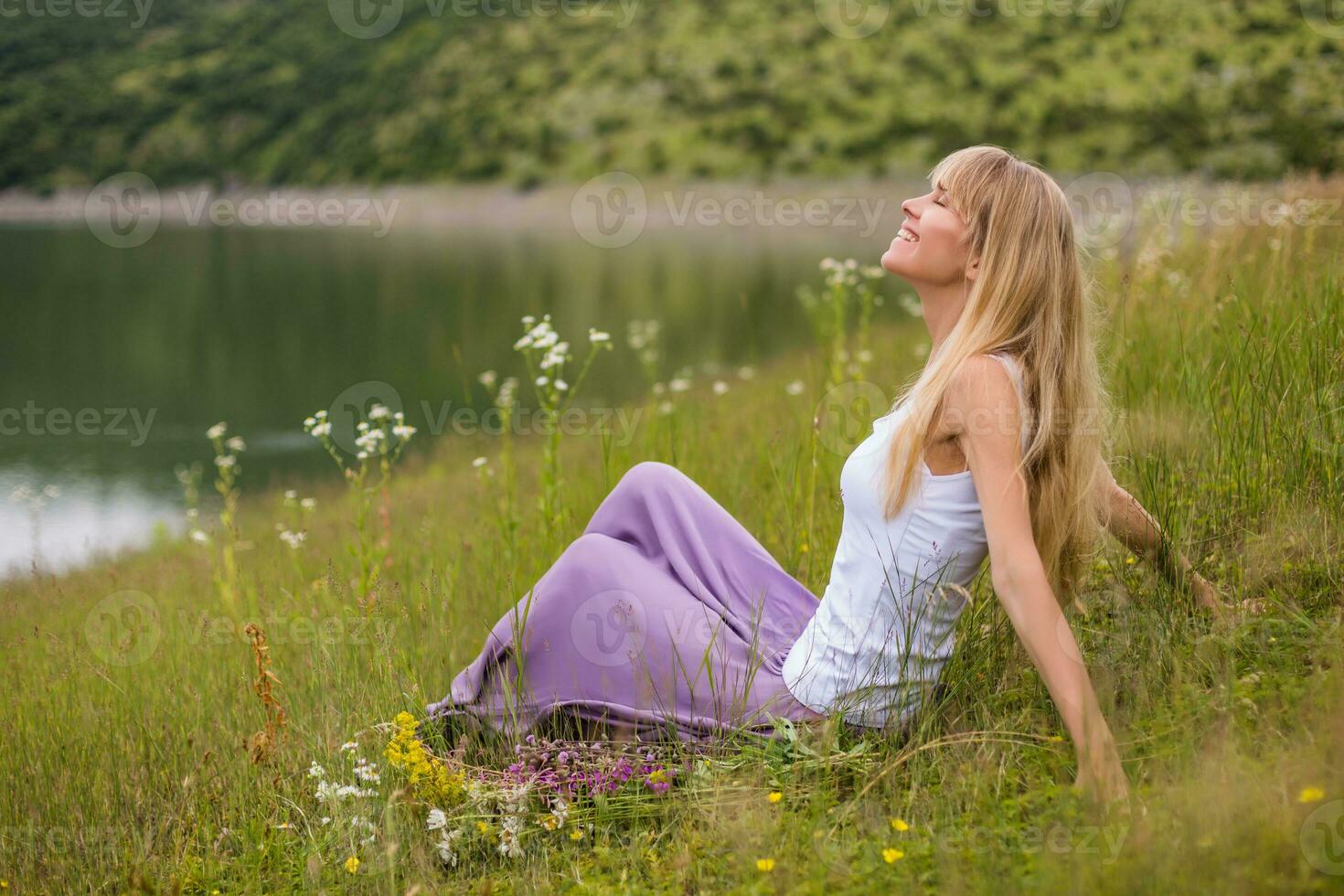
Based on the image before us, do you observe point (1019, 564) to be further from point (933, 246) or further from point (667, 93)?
point (667, 93)

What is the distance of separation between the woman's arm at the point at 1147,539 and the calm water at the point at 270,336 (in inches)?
108

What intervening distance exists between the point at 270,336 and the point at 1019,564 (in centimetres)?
2324

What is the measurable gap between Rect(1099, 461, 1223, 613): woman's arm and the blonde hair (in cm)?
15

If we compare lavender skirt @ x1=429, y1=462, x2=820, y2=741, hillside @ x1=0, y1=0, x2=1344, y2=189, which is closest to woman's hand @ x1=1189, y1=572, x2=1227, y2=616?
lavender skirt @ x1=429, y1=462, x2=820, y2=741

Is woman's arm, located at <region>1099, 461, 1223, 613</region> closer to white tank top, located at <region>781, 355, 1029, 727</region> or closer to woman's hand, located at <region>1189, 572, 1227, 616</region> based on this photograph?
woman's hand, located at <region>1189, 572, 1227, 616</region>

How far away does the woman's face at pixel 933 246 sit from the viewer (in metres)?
2.41

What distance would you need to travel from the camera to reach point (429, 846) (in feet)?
8.18

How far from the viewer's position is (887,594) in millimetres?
2469

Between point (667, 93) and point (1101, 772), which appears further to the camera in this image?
point (667, 93)

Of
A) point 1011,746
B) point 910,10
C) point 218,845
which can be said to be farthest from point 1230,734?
point 910,10

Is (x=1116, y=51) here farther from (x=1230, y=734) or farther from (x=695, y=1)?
(x=1230, y=734)

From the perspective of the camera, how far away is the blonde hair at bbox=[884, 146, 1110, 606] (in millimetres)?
2283

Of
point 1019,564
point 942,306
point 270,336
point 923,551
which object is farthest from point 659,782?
point 270,336

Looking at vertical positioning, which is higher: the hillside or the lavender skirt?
the hillside
